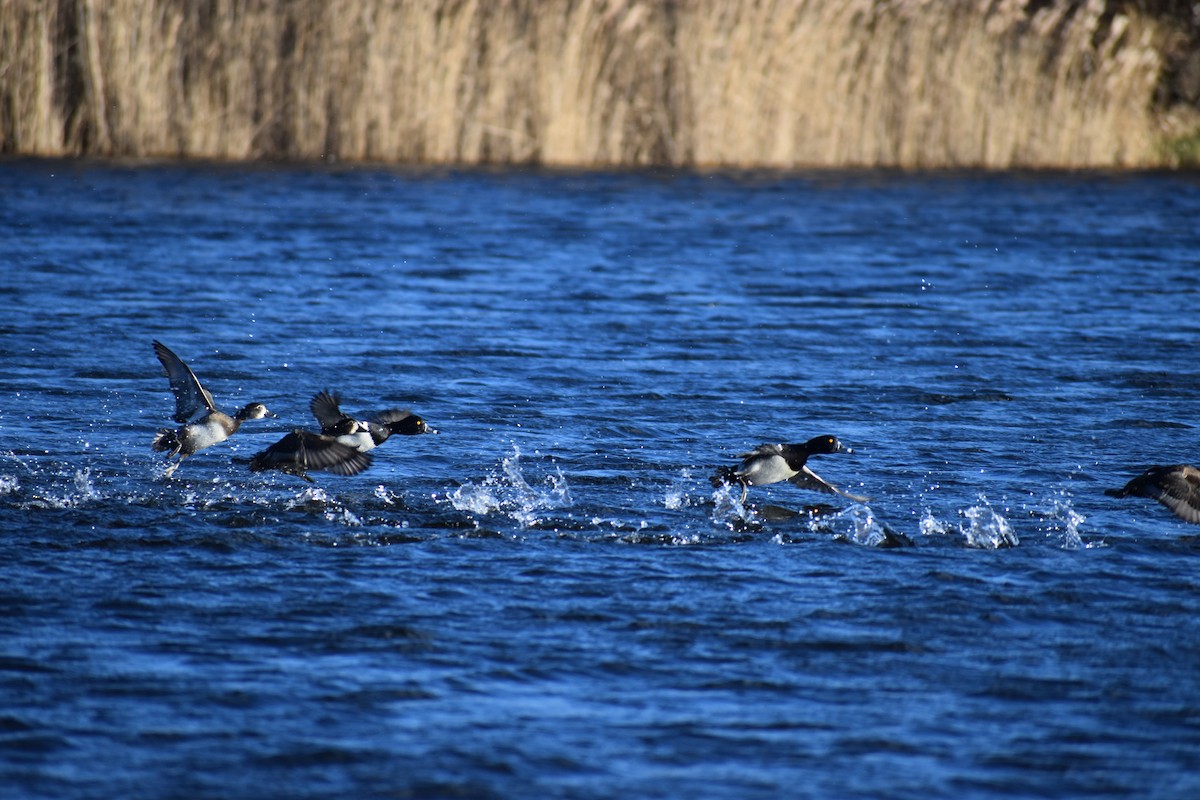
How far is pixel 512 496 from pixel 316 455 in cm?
100

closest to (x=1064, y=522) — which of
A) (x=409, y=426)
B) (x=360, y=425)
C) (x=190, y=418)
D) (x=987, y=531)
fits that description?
(x=987, y=531)

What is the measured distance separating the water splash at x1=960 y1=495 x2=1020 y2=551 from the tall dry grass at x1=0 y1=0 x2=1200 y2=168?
543 inches

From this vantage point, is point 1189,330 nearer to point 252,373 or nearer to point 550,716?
point 252,373

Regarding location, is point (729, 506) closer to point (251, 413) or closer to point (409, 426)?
point (409, 426)

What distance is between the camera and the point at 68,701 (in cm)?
531

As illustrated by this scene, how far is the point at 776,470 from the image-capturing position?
8.08m

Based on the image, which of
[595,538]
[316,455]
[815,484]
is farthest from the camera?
[815,484]

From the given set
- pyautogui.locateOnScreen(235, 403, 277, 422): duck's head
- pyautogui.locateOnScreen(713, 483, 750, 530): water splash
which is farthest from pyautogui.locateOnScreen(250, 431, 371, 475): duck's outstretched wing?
pyautogui.locateOnScreen(713, 483, 750, 530): water splash

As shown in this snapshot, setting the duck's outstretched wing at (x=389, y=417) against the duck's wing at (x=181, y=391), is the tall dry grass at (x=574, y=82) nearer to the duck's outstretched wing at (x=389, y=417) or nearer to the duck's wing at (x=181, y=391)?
the duck's wing at (x=181, y=391)

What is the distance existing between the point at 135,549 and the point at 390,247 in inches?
407

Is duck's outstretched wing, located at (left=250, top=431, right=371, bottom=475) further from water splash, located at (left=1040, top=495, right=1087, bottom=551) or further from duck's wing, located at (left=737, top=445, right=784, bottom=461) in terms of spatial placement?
water splash, located at (left=1040, top=495, right=1087, bottom=551)

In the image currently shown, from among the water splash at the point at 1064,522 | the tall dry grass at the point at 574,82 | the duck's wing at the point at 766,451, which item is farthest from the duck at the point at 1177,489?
the tall dry grass at the point at 574,82

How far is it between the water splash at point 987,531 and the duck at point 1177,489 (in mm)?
709

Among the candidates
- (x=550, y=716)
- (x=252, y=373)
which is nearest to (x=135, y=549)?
(x=550, y=716)
